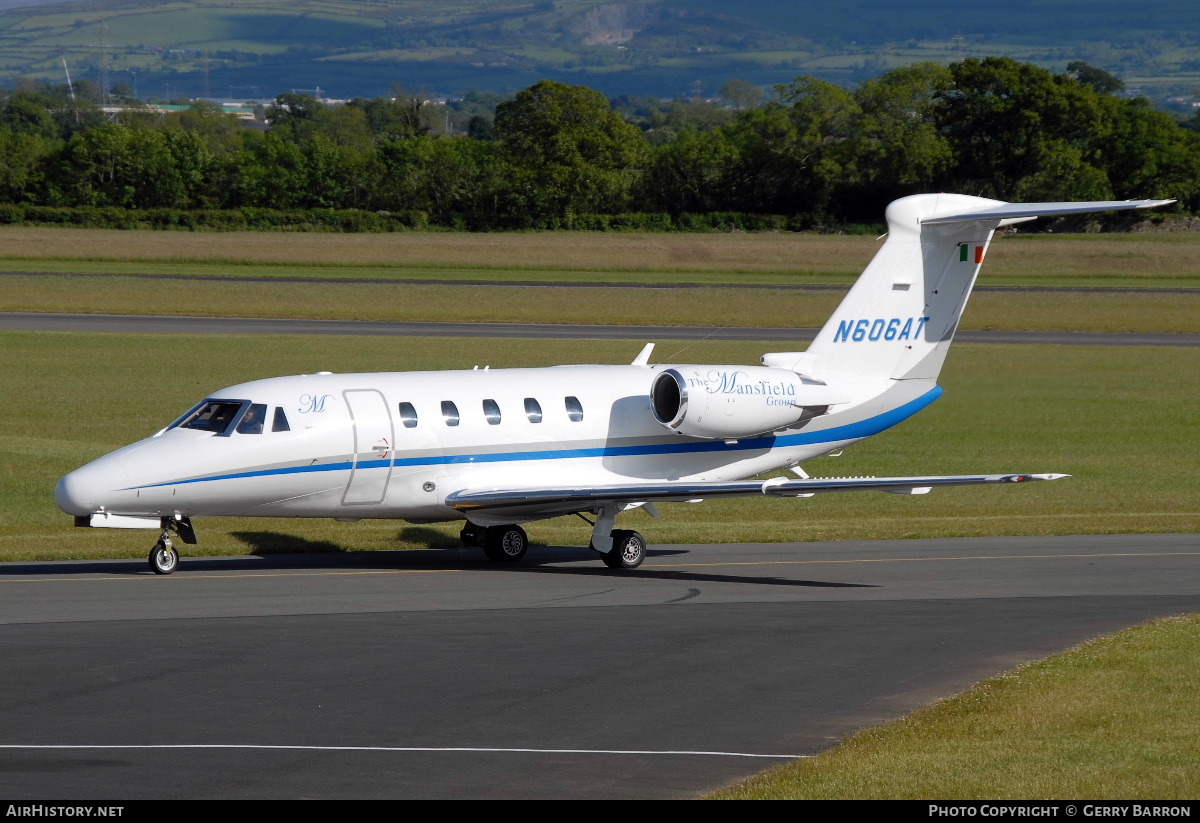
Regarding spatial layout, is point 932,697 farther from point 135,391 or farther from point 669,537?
point 135,391

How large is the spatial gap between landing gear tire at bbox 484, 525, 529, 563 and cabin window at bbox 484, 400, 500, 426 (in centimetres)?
196

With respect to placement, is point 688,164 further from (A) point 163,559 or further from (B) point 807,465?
(A) point 163,559

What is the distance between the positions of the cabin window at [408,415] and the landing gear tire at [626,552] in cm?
368

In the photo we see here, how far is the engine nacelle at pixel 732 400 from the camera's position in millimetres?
24688

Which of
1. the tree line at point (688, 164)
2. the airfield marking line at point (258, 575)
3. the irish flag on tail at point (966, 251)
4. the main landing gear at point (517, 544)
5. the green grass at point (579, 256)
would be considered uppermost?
the irish flag on tail at point (966, 251)

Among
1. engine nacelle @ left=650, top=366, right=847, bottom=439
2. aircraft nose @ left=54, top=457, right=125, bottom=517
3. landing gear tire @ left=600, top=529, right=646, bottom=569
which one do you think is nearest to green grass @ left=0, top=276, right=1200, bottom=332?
engine nacelle @ left=650, top=366, right=847, bottom=439

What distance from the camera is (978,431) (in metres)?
42.2

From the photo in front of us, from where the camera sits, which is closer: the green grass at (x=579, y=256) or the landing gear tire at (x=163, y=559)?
the landing gear tire at (x=163, y=559)

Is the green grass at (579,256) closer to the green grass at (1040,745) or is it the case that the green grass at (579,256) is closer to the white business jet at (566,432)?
the white business jet at (566,432)

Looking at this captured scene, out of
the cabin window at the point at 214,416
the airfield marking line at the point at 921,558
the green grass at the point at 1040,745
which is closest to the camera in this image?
the green grass at the point at 1040,745

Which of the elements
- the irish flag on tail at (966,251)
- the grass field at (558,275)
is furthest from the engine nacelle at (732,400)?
the grass field at (558,275)

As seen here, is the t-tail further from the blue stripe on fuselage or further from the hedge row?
the hedge row

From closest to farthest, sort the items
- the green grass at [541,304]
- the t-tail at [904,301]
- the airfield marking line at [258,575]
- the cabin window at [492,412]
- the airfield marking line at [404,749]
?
the airfield marking line at [404,749] < the airfield marking line at [258,575] < the cabin window at [492,412] < the t-tail at [904,301] < the green grass at [541,304]
